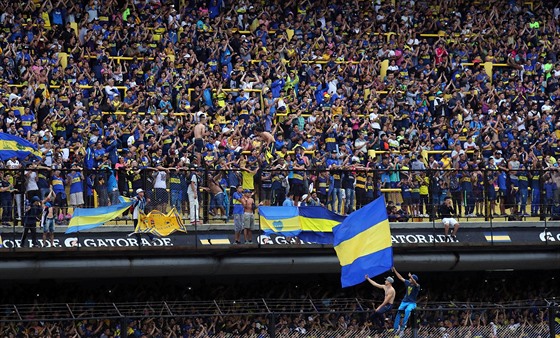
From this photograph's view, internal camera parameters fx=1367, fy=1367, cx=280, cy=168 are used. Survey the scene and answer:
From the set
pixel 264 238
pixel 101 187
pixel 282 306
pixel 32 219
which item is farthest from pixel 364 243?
pixel 282 306

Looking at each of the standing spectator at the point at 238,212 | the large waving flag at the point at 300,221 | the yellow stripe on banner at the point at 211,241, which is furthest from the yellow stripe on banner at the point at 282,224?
the yellow stripe on banner at the point at 211,241

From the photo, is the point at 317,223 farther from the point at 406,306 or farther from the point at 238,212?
the point at 406,306

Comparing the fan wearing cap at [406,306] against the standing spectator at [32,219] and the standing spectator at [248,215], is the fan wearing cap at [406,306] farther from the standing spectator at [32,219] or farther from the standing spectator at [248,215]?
the standing spectator at [32,219]

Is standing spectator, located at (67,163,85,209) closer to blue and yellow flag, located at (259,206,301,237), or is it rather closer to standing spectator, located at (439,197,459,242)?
blue and yellow flag, located at (259,206,301,237)

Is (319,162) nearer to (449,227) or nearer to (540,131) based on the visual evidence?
(449,227)

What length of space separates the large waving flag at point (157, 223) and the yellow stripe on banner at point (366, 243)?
17.8ft

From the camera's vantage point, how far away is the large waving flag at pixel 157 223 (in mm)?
31047

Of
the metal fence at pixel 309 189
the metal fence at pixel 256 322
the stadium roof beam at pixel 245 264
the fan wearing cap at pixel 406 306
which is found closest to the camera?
the fan wearing cap at pixel 406 306

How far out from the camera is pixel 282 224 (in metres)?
31.8

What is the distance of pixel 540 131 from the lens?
40.7 m

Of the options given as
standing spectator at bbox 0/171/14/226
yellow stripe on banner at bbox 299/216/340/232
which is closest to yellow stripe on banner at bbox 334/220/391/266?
yellow stripe on banner at bbox 299/216/340/232

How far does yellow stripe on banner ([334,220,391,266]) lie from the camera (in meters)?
26.4

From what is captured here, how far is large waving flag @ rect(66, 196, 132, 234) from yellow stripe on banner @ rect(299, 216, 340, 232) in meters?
4.28

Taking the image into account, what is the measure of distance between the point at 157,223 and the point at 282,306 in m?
5.26
